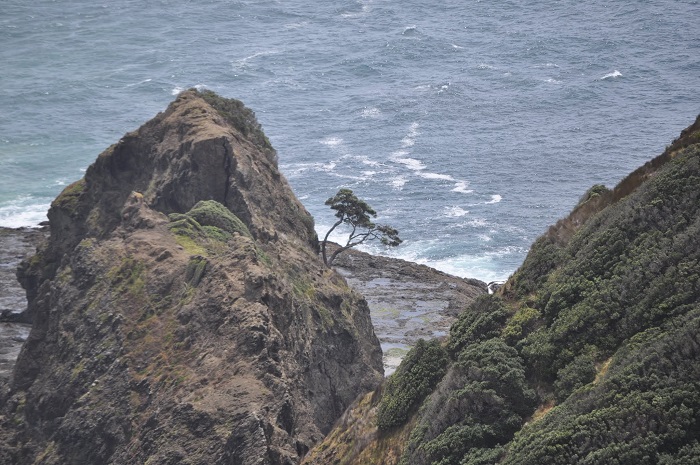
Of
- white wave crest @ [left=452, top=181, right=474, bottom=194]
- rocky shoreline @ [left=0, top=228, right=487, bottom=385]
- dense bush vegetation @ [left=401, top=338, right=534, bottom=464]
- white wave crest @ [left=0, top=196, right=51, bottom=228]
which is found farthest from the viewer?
white wave crest @ [left=452, top=181, right=474, bottom=194]

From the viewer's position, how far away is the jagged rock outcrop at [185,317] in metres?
41.3

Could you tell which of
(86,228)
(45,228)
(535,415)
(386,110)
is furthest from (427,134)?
(535,415)

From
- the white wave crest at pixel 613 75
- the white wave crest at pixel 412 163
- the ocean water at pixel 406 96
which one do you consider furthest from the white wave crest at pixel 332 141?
the white wave crest at pixel 613 75

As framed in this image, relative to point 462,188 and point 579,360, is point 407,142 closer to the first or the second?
point 462,188

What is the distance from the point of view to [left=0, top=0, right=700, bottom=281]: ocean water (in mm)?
116562

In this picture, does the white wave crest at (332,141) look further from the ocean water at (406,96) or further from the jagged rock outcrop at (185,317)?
the jagged rock outcrop at (185,317)

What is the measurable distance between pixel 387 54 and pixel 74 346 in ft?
416

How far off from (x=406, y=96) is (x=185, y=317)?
354 feet

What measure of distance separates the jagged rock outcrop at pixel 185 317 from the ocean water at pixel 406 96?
150 ft

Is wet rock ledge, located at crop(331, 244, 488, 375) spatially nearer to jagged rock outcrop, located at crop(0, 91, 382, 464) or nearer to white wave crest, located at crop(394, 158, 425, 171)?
jagged rock outcrop, located at crop(0, 91, 382, 464)

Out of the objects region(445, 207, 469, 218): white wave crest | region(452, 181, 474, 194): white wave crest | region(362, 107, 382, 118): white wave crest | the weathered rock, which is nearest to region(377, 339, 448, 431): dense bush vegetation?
the weathered rock

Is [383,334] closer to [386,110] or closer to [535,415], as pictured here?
[535,415]

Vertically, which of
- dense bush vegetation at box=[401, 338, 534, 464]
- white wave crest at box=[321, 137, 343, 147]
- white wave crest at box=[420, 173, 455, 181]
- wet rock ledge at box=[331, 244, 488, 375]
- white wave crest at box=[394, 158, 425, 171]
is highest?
dense bush vegetation at box=[401, 338, 534, 464]

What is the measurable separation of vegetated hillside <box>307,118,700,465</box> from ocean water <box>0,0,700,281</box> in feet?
209
